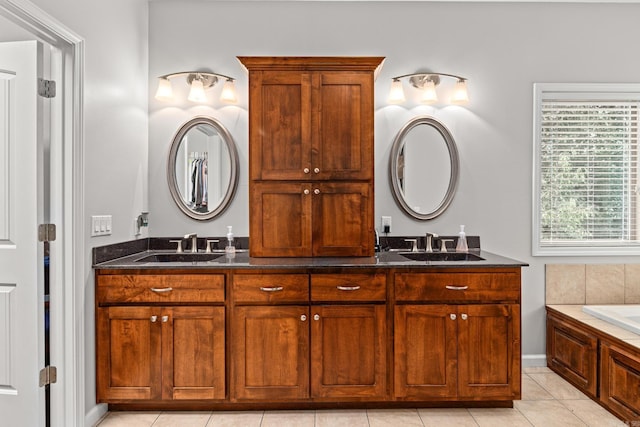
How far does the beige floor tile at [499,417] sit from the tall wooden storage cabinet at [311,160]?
1163 millimetres

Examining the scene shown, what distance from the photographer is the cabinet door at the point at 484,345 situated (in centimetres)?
266

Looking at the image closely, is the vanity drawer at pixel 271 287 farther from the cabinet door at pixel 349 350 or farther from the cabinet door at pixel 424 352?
the cabinet door at pixel 424 352

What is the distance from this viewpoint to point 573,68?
347 cm

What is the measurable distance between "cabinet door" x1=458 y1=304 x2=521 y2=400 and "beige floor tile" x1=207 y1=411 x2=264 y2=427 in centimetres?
120

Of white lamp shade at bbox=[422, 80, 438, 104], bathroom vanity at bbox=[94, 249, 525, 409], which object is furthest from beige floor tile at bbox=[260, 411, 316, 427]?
white lamp shade at bbox=[422, 80, 438, 104]

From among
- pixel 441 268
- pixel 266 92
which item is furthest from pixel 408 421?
pixel 266 92

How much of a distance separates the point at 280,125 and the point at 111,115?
1.04m

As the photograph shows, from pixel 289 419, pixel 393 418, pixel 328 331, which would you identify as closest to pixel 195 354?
pixel 289 419

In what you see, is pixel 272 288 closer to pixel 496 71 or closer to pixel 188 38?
pixel 188 38

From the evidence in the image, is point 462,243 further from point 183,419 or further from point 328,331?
point 183,419

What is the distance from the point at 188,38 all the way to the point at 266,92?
2.87ft

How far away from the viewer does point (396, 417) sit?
2.69m

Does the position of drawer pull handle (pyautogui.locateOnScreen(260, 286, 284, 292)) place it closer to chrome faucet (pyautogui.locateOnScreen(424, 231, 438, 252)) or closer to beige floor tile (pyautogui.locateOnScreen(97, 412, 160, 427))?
beige floor tile (pyautogui.locateOnScreen(97, 412, 160, 427))

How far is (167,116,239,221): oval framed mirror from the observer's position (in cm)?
341
